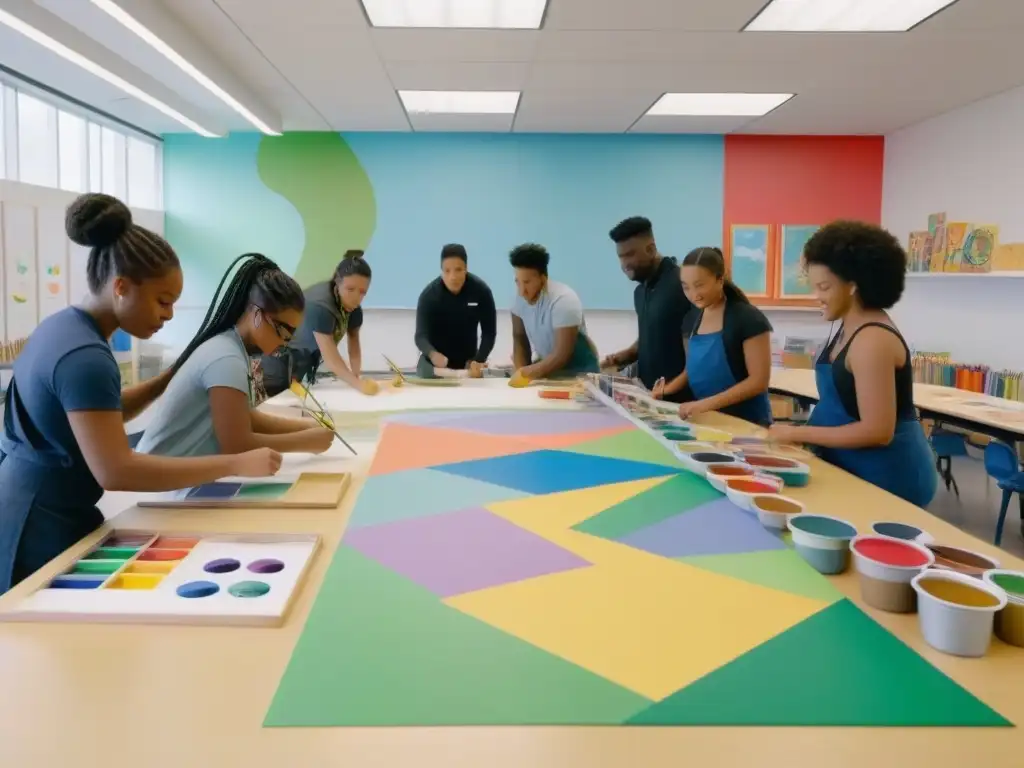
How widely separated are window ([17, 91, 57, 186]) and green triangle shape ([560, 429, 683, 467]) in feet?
13.9

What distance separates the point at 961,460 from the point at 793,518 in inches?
212

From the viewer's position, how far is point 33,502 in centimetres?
145

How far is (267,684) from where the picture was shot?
0.91 meters

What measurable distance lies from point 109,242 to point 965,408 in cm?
419

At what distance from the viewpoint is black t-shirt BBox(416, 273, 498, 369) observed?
4.52m

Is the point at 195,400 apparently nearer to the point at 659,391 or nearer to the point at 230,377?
the point at 230,377

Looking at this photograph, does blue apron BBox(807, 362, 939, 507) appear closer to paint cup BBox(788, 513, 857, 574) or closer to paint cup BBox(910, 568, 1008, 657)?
paint cup BBox(788, 513, 857, 574)

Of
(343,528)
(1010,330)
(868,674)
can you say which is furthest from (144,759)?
(1010,330)

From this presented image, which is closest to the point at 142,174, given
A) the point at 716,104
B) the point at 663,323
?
the point at 716,104

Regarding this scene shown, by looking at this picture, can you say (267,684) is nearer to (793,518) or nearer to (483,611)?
(483,611)

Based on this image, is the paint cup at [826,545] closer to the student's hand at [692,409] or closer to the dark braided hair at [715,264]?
the student's hand at [692,409]

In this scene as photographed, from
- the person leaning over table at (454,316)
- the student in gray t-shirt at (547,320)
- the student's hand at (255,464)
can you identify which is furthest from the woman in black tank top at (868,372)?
the person leaning over table at (454,316)

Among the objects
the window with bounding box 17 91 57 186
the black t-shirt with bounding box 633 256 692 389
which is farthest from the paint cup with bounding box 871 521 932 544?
the window with bounding box 17 91 57 186

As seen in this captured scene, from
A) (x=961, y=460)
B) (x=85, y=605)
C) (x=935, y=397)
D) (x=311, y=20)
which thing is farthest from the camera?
(x=961, y=460)
